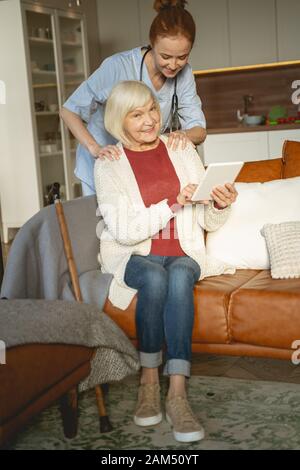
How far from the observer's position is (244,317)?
2.15 metres

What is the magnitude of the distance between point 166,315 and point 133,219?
366 millimetres

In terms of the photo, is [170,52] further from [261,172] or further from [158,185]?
[261,172]

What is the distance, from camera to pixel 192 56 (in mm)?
6773

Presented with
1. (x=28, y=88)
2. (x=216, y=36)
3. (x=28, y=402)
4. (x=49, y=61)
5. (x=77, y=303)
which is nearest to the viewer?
(x=28, y=402)

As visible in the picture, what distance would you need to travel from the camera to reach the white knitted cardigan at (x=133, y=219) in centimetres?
224

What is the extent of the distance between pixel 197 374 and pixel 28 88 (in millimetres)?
3955

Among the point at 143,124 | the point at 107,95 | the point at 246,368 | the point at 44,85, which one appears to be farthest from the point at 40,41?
the point at 246,368

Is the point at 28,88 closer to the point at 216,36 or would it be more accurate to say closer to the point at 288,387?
the point at 216,36

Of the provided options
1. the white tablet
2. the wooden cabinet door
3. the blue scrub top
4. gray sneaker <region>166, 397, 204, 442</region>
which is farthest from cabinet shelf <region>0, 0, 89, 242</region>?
gray sneaker <region>166, 397, 204, 442</region>

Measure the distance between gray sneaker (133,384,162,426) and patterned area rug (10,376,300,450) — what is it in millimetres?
24

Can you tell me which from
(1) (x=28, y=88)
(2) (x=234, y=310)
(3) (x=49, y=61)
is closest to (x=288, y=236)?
(2) (x=234, y=310)

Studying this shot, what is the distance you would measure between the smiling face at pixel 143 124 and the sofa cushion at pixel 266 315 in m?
0.65

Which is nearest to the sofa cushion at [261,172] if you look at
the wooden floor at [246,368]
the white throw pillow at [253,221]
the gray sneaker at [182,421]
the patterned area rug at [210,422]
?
the white throw pillow at [253,221]
